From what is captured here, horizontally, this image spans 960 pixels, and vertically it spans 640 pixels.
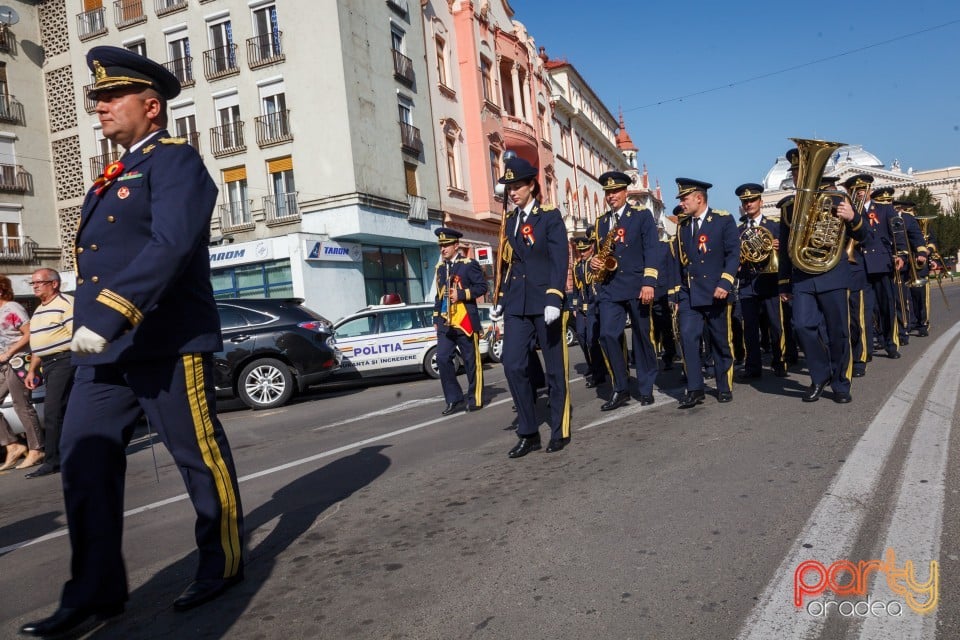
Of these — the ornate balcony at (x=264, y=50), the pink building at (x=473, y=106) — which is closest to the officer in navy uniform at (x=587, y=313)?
the ornate balcony at (x=264, y=50)

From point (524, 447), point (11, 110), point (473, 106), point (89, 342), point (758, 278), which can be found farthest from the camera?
point (473, 106)

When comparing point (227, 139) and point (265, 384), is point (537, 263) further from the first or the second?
point (227, 139)

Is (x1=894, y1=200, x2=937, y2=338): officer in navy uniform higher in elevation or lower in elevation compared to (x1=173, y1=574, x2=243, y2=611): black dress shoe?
higher

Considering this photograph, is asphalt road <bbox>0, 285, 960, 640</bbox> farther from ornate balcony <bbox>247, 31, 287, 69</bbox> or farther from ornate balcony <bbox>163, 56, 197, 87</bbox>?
ornate balcony <bbox>163, 56, 197, 87</bbox>

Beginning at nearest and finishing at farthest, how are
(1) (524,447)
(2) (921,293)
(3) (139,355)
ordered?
(3) (139,355) → (1) (524,447) → (2) (921,293)

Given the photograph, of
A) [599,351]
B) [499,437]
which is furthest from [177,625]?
[599,351]

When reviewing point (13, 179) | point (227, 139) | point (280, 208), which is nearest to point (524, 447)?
point (280, 208)

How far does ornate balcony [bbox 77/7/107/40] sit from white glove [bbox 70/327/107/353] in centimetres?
3037

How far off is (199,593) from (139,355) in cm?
99

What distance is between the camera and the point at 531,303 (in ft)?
18.1

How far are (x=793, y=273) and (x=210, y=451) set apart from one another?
5.40m

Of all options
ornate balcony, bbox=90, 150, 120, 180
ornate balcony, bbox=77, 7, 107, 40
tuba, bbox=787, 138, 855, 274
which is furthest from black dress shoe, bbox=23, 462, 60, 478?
ornate balcony, bbox=77, 7, 107, 40

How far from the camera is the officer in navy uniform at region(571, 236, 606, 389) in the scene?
31.7ft

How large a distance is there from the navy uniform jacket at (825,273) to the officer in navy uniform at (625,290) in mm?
1131
